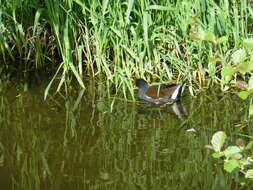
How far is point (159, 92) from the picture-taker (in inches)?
181

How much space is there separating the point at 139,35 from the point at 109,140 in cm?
136

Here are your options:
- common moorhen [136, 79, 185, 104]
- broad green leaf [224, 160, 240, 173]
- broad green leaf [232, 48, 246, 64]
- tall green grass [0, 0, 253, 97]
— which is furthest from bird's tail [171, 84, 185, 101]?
broad green leaf [232, 48, 246, 64]

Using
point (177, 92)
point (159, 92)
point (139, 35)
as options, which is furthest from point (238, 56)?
point (139, 35)

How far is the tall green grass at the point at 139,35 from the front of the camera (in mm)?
4648

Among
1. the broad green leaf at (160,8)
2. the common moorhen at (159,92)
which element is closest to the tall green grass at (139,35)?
the broad green leaf at (160,8)

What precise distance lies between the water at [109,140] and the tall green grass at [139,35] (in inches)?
9.8

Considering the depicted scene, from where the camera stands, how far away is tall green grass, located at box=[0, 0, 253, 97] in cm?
465

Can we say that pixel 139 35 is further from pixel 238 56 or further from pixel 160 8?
pixel 238 56

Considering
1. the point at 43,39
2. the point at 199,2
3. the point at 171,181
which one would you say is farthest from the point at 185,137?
the point at 43,39

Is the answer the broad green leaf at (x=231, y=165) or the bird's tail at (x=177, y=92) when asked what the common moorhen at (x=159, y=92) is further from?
the broad green leaf at (x=231, y=165)

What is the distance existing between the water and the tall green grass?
25 centimetres

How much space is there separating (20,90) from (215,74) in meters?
1.73

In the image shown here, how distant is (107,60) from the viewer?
505 cm

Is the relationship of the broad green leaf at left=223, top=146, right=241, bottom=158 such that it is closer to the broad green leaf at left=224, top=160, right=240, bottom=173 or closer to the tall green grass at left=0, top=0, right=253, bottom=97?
the broad green leaf at left=224, top=160, right=240, bottom=173
